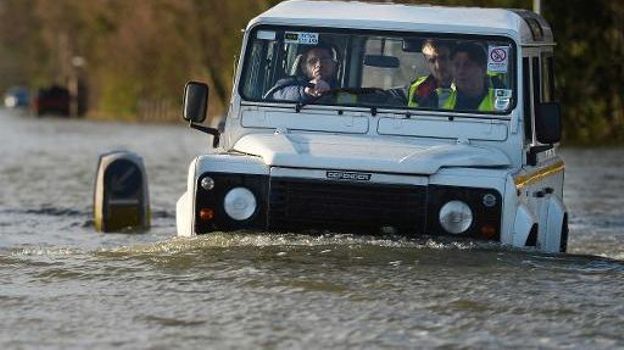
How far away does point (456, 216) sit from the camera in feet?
41.3

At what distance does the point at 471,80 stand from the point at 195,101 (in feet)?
A: 6.52

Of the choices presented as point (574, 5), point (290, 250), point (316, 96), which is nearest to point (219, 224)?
point (290, 250)

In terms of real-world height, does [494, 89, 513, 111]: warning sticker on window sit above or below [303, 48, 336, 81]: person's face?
below

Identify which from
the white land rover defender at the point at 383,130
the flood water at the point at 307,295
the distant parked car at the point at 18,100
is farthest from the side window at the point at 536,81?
the distant parked car at the point at 18,100

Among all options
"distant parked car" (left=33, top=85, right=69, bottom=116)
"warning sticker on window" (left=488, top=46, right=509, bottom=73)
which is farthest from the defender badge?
"distant parked car" (left=33, top=85, right=69, bottom=116)

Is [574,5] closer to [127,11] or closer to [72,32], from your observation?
[127,11]

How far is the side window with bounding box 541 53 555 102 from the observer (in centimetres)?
1509

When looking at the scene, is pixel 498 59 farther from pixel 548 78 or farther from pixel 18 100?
pixel 18 100

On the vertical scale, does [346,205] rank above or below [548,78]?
below

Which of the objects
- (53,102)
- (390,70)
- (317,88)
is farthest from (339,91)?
(53,102)

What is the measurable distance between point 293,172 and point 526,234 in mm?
1626

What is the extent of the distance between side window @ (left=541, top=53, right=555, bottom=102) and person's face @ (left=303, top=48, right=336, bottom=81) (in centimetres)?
198

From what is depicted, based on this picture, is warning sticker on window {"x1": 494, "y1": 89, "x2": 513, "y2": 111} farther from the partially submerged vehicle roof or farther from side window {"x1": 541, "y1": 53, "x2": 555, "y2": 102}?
side window {"x1": 541, "y1": 53, "x2": 555, "y2": 102}

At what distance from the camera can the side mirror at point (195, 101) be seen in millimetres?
13844
